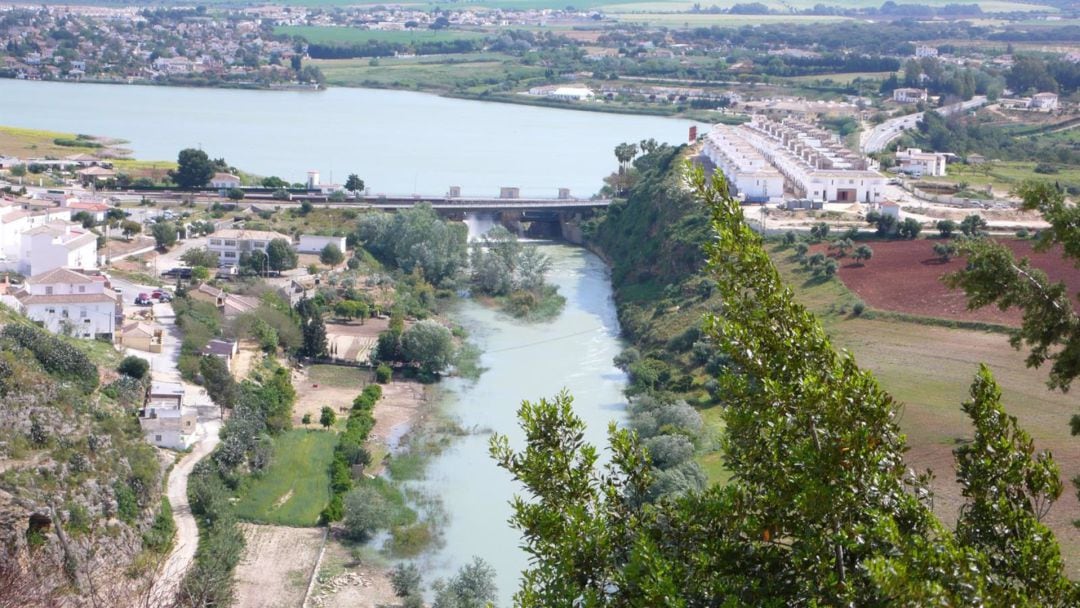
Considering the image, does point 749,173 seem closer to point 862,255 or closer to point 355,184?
point 862,255

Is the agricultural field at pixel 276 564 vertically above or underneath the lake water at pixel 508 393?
underneath

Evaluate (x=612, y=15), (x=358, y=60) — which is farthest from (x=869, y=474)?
(x=612, y=15)

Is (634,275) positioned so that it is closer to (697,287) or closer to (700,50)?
(697,287)

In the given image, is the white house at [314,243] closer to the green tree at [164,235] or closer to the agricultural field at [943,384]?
the green tree at [164,235]

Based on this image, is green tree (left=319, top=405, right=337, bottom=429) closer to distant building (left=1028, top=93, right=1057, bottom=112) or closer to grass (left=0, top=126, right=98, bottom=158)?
grass (left=0, top=126, right=98, bottom=158)

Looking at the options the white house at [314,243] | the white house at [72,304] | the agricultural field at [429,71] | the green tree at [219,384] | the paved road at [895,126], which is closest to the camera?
the green tree at [219,384]

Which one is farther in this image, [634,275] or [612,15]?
[612,15]

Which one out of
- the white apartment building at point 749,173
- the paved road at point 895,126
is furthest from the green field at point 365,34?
the white apartment building at point 749,173

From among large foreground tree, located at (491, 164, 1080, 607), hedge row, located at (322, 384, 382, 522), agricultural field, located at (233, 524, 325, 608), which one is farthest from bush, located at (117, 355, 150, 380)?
large foreground tree, located at (491, 164, 1080, 607)
